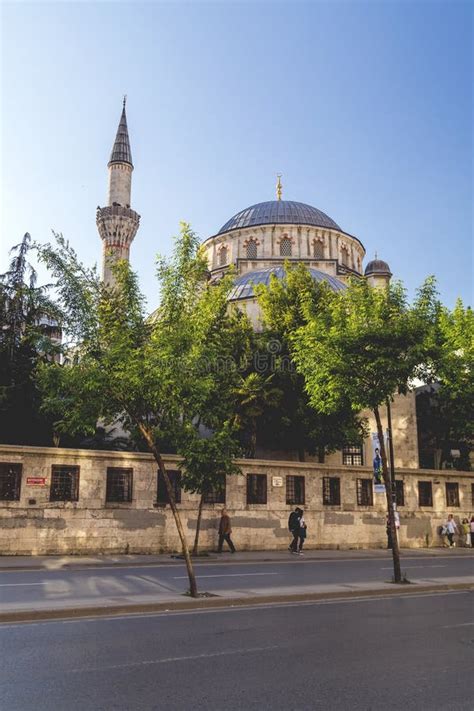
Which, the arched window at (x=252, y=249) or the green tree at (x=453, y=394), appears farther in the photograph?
the arched window at (x=252, y=249)

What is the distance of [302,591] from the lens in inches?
453

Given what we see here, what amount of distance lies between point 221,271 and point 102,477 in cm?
3246

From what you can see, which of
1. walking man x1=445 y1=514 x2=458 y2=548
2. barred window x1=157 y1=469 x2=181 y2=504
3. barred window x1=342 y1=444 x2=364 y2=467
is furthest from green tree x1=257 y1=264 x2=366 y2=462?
barred window x1=157 y1=469 x2=181 y2=504

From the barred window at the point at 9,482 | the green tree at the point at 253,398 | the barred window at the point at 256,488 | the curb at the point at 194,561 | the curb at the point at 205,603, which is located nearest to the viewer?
the curb at the point at 205,603

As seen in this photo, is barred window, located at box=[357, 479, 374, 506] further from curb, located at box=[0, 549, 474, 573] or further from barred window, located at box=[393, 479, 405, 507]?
curb, located at box=[0, 549, 474, 573]

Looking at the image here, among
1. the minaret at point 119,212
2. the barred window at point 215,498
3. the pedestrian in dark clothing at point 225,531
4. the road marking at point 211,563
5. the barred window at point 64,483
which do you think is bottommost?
the road marking at point 211,563

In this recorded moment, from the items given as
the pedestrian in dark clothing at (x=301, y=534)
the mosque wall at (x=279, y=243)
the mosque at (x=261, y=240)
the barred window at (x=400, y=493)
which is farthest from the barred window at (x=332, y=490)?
the mosque wall at (x=279, y=243)

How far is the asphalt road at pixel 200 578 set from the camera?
10508 millimetres

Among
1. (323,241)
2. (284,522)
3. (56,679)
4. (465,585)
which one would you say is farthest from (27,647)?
(323,241)

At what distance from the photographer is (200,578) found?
13.7 meters

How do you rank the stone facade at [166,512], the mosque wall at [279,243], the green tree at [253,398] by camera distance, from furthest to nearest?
1. the mosque wall at [279,243]
2. the green tree at [253,398]
3. the stone facade at [166,512]

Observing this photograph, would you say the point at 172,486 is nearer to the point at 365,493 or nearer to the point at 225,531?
the point at 225,531

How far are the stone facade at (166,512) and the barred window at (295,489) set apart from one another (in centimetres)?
15

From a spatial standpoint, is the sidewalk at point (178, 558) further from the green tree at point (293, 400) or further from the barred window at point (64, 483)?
the green tree at point (293, 400)
